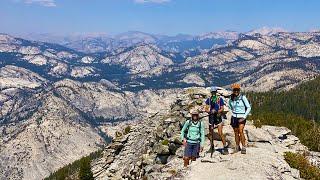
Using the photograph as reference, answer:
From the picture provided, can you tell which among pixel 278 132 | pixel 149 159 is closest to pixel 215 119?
pixel 149 159

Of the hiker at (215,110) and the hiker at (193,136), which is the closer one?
the hiker at (193,136)

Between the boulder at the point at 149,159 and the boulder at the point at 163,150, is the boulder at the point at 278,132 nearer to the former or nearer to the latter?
the boulder at the point at 163,150

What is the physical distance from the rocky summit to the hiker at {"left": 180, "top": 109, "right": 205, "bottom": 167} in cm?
76

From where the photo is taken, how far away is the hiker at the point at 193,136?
113 ft

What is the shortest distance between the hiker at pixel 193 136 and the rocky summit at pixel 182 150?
76 centimetres

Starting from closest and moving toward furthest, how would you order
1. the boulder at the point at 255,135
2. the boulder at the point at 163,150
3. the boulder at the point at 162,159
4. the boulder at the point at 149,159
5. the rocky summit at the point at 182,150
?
the rocky summit at the point at 182,150
the boulder at the point at 255,135
the boulder at the point at 162,159
the boulder at the point at 163,150
the boulder at the point at 149,159

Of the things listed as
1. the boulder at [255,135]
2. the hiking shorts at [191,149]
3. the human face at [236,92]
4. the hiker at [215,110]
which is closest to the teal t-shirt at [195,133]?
the hiking shorts at [191,149]

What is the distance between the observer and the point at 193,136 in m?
34.7

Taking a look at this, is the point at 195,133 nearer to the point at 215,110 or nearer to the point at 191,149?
the point at 191,149

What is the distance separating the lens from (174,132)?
53750 mm

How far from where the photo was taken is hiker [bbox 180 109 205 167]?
113ft

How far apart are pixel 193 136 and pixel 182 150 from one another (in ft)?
34.8

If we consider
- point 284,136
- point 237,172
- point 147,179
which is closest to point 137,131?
point 284,136

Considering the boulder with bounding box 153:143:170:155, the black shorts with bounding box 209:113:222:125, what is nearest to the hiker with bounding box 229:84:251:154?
the black shorts with bounding box 209:113:222:125
